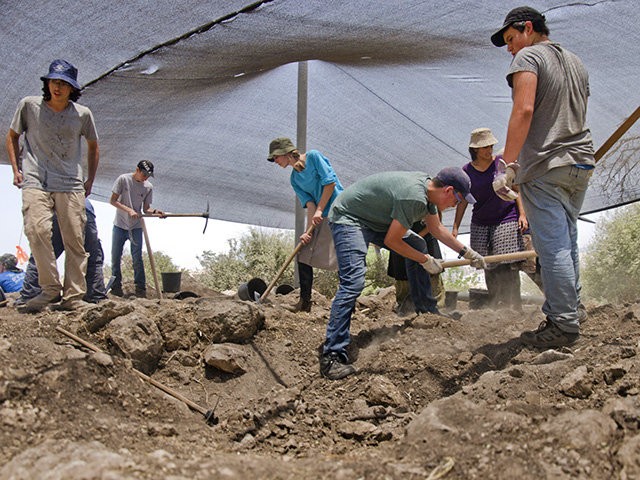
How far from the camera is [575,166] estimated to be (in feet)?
7.25

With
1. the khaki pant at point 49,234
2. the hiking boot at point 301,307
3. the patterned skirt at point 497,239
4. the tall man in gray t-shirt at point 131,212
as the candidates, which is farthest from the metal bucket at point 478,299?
the tall man in gray t-shirt at point 131,212

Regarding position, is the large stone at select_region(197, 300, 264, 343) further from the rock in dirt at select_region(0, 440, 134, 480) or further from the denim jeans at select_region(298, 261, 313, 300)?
the rock in dirt at select_region(0, 440, 134, 480)

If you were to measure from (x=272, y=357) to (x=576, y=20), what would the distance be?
116 inches

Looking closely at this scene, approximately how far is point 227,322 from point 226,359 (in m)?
0.34

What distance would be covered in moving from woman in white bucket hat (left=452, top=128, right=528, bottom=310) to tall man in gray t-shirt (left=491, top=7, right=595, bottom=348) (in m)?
1.10

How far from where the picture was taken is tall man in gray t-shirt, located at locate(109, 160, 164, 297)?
4.86 m

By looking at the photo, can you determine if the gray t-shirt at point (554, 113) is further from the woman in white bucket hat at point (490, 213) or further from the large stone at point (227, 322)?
the large stone at point (227, 322)

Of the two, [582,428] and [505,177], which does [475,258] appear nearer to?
[505,177]

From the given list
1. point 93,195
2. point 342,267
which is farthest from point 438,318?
point 93,195

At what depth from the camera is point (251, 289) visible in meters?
4.67

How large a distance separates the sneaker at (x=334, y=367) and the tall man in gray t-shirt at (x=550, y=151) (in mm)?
916

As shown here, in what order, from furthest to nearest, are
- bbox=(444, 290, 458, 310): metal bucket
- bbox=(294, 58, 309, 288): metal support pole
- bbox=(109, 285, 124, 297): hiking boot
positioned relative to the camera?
bbox=(109, 285, 124, 297): hiking boot < bbox=(294, 58, 309, 288): metal support pole < bbox=(444, 290, 458, 310): metal bucket

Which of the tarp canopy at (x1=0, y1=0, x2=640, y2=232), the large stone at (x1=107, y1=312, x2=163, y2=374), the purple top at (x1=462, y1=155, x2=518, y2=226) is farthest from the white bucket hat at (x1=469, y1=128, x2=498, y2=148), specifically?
the large stone at (x1=107, y1=312, x2=163, y2=374)

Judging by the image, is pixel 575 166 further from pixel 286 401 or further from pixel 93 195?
pixel 93 195
